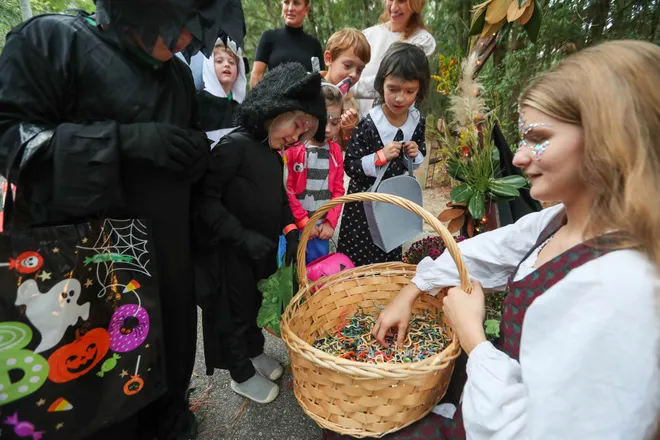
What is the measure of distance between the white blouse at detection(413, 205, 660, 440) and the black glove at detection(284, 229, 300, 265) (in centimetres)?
100

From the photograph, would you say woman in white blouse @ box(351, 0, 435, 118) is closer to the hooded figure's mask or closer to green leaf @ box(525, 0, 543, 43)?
green leaf @ box(525, 0, 543, 43)

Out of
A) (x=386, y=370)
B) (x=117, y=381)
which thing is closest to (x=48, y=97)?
(x=117, y=381)

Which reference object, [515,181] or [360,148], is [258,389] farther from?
[515,181]

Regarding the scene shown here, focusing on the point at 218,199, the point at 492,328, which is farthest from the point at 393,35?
the point at 492,328

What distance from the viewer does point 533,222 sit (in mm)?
1276

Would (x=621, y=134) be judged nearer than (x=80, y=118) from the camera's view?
Yes

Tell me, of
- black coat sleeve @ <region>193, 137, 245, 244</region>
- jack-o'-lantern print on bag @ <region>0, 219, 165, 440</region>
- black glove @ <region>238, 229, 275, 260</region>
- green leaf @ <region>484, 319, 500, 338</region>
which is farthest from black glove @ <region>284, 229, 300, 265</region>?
green leaf @ <region>484, 319, 500, 338</region>

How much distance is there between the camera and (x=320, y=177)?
2264 millimetres

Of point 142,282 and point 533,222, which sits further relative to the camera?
point 533,222

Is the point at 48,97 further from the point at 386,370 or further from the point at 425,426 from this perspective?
the point at 425,426

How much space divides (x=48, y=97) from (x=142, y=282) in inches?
22.3

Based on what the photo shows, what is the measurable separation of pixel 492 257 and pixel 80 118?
1.37 metres

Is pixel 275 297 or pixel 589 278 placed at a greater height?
pixel 589 278

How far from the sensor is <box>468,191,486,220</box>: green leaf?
2.10 m
